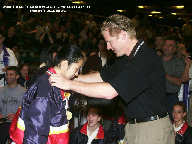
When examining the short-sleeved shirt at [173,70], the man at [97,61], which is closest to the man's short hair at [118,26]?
the man at [97,61]

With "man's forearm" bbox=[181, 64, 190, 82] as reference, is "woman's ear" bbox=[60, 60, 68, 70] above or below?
above

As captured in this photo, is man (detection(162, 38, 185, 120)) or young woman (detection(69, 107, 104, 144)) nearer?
young woman (detection(69, 107, 104, 144))

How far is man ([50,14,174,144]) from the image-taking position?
2865 mm

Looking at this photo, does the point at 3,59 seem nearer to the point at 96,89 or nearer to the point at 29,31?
the point at 96,89

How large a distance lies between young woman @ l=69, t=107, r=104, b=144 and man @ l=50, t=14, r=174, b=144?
Answer: 2058 millimetres

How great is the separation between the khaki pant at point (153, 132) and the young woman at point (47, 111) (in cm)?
71

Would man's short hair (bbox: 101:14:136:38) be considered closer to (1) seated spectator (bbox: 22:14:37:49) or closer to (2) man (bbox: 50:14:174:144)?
(2) man (bbox: 50:14:174:144)

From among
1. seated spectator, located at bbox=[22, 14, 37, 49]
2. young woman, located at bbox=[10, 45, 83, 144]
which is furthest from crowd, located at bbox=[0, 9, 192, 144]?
seated spectator, located at bbox=[22, 14, 37, 49]

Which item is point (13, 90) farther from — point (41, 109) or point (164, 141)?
point (164, 141)

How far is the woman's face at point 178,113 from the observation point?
5.37 m

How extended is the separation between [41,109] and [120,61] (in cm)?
104

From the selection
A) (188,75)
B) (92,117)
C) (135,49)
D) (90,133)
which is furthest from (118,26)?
(188,75)

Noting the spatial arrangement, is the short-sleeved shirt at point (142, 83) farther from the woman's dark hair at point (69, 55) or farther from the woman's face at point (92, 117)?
the woman's face at point (92, 117)

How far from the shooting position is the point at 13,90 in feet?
19.2
